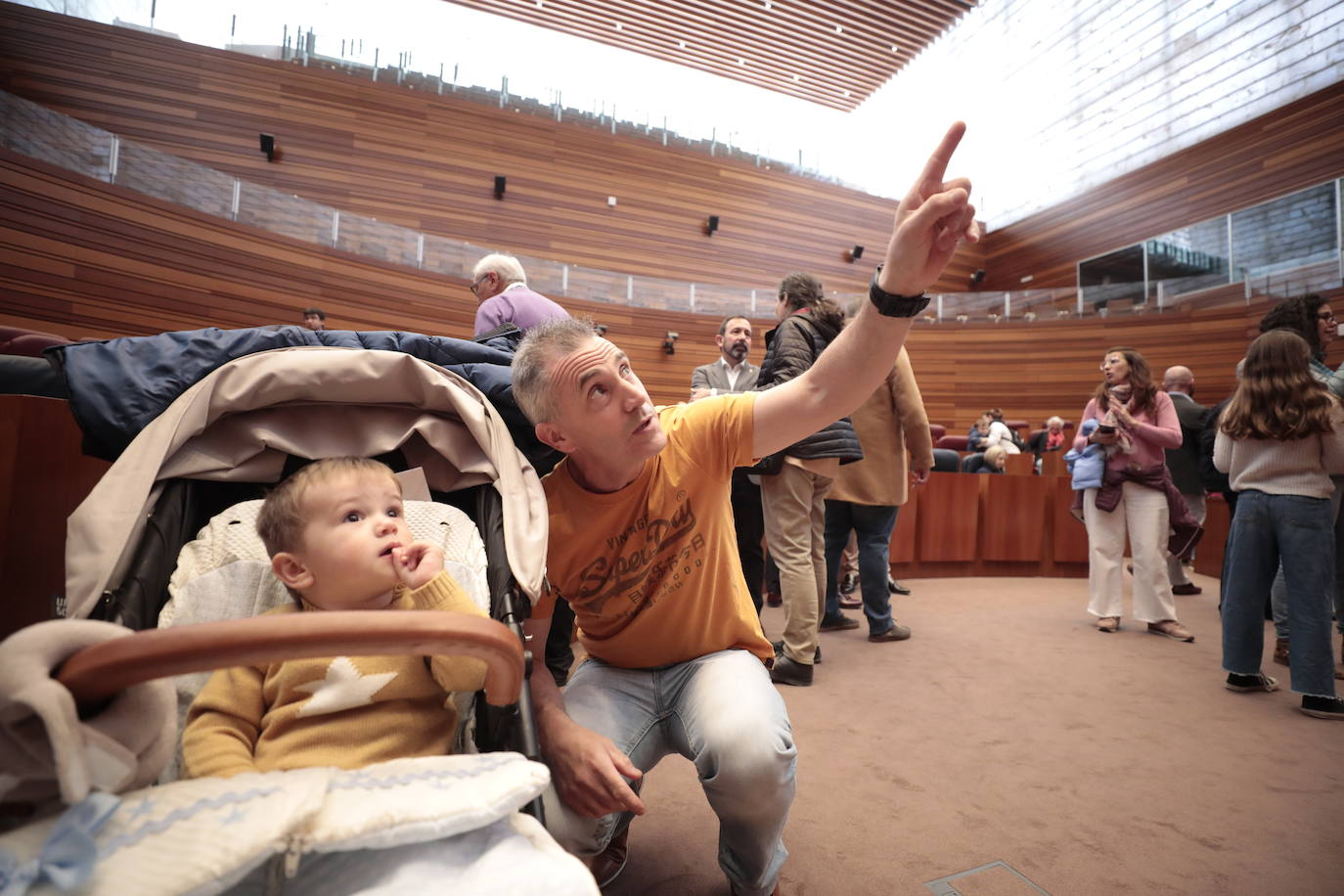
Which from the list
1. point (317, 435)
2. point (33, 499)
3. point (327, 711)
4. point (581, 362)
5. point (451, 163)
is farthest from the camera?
point (451, 163)

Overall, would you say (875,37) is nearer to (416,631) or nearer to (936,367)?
(936,367)

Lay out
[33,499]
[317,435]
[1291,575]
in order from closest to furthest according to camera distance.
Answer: [317,435] < [33,499] < [1291,575]

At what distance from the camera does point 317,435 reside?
3.98 feet

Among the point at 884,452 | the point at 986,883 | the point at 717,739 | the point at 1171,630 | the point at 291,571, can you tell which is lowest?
the point at 986,883

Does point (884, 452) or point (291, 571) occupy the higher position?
point (884, 452)

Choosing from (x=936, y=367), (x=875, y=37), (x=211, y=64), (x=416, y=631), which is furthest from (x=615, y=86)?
(x=416, y=631)

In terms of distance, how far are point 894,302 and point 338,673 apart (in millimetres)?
957

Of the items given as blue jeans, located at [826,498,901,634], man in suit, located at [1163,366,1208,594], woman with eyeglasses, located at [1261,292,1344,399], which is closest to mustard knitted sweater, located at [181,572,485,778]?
blue jeans, located at [826,498,901,634]

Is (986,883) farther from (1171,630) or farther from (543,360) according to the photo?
(1171,630)

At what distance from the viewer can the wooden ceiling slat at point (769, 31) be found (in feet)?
35.9

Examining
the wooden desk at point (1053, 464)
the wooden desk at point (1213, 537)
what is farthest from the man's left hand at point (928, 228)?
the wooden desk at point (1053, 464)

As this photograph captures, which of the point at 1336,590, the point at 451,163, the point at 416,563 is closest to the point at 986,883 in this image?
the point at 416,563

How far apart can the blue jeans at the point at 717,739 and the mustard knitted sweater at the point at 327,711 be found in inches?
10.4

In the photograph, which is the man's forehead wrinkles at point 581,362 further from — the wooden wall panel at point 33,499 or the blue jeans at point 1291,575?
the blue jeans at point 1291,575
